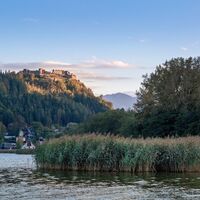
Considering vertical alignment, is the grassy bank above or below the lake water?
above

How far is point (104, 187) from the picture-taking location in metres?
28.9

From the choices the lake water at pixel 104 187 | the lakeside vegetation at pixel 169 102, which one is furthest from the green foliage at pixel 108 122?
the lake water at pixel 104 187

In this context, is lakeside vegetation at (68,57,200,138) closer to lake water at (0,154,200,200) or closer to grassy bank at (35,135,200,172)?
grassy bank at (35,135,200,172)

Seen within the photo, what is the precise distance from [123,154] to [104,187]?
11442 mm

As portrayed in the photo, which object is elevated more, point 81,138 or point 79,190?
point 81,138

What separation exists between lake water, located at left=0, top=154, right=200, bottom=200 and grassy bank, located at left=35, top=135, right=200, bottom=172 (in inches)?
88.5

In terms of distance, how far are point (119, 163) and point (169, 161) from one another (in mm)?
3912

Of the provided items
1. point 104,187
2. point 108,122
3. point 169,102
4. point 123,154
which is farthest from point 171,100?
point 104,187

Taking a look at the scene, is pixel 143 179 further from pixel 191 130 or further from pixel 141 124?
pixel 141 124

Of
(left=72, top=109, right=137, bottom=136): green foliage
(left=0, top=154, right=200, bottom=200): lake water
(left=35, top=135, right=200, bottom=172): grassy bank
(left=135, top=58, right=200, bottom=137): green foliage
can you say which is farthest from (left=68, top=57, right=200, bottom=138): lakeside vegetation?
(left=0, top=154, right=200, bottom=200): lake water

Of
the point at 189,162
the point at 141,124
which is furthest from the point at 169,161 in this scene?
the point at 141,124

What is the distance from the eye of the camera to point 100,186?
29.5 m

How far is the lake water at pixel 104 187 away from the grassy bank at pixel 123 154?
225 centimetres

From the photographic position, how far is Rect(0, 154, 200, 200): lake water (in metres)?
24.9
